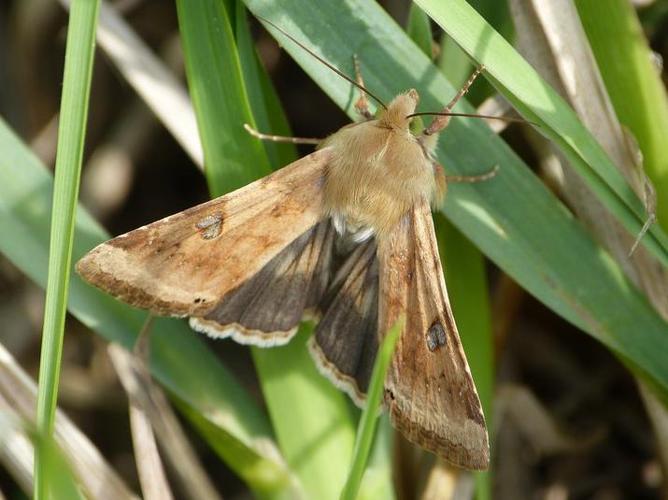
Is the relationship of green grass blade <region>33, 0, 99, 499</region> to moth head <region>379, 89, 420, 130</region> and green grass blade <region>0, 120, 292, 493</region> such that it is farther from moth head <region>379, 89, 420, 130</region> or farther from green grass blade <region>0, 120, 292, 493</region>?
moth head <region>379, 89, 420, 130</region>

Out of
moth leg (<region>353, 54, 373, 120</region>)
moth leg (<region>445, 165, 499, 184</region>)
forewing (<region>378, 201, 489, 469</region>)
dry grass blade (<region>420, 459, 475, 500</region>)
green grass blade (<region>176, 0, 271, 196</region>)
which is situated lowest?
dry grass blade (<region>420, 459, 475, 500</region>)

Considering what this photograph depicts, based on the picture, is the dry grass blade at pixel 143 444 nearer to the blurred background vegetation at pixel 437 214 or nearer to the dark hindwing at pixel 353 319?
the blurred background vegetation at pixel 437 214

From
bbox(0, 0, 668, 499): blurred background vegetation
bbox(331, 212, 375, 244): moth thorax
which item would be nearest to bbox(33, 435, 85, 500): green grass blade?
bbox(0, 0, 668, 499): blurred background vegetation

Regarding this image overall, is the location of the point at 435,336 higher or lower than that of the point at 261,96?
lower

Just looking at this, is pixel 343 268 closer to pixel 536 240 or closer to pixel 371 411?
pixel 536 240

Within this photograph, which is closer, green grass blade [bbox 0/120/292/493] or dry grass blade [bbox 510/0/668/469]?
dry grass blade [bbox 510/0/668/469]

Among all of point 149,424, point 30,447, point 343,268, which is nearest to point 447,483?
point 343,268

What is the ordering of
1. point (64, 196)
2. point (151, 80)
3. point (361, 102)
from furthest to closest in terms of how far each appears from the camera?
point (151, 80)
point (361, 102)
point (64, 196)
